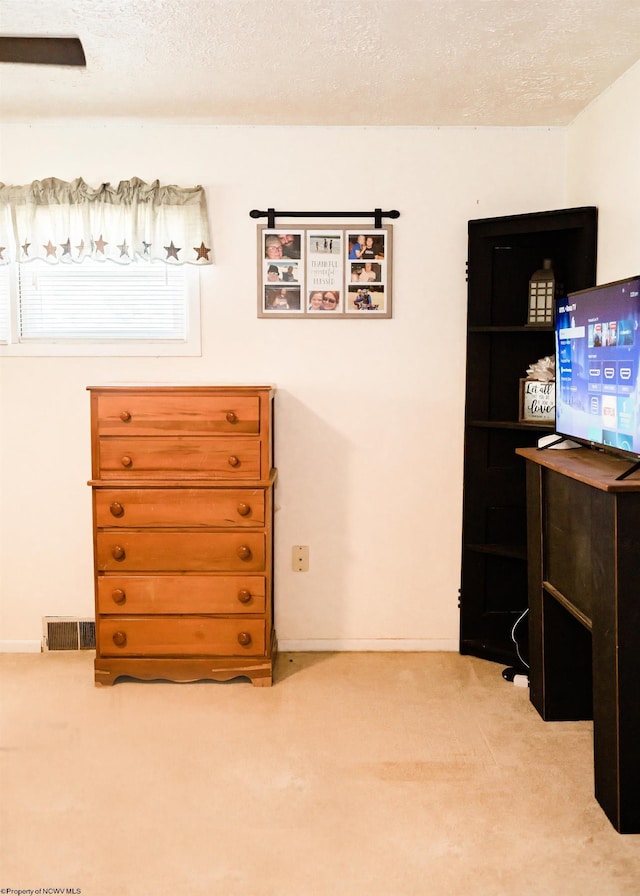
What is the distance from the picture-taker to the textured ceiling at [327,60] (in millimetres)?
2320

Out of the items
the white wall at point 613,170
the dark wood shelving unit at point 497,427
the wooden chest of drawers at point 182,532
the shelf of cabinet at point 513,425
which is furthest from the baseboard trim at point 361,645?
the white wall at point 613,170

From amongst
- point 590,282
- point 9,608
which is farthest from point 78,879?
point 590,282

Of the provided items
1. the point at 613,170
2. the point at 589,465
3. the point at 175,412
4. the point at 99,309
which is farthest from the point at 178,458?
the point at 613,170

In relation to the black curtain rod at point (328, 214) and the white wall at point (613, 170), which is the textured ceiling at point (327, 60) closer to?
the white wall at point (613, 170)

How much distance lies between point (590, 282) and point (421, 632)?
68.2 inches

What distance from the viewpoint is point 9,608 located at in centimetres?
355

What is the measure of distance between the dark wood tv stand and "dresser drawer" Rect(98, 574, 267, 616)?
111 centimetres

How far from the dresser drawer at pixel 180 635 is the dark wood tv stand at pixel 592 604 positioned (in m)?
1.15

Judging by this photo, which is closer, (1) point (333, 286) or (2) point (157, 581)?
(2) point (157, 581)

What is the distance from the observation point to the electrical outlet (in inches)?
140

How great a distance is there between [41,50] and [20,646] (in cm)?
252

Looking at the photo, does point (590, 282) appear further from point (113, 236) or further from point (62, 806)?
point (62, 806)

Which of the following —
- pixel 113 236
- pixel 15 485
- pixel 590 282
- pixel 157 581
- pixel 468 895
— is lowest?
pixel 468 895

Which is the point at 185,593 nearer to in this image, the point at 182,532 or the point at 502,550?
the point at 182,532
